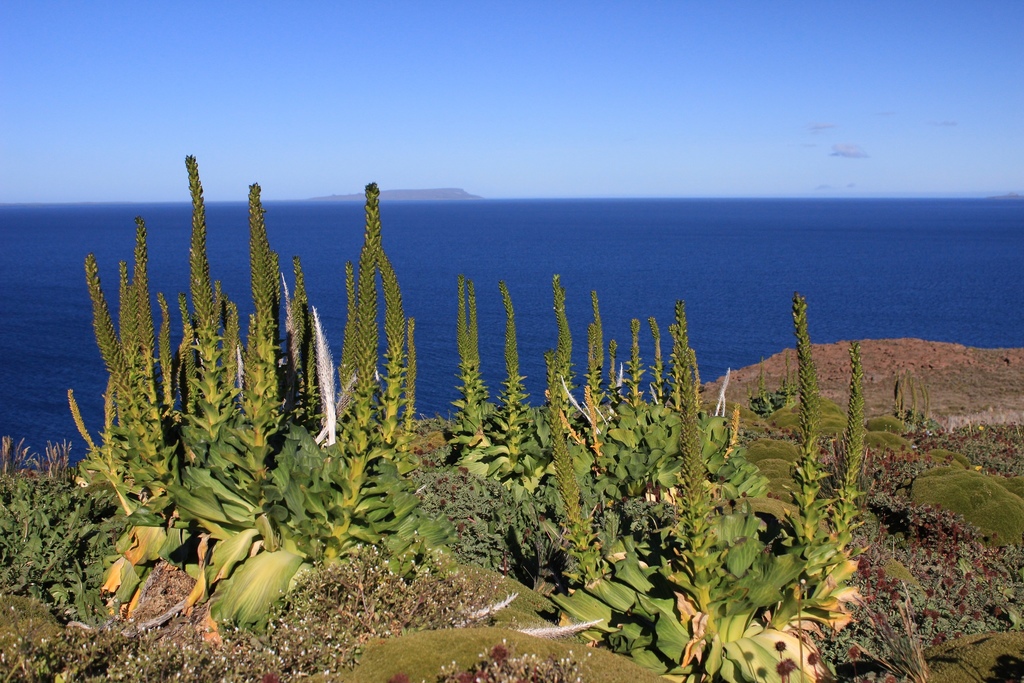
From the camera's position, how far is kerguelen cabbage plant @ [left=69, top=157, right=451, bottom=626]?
20.1 ft

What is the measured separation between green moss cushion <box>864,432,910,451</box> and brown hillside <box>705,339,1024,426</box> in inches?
723

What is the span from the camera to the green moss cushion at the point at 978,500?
1092cm

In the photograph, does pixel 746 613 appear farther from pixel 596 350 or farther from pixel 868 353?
pixel 868 353

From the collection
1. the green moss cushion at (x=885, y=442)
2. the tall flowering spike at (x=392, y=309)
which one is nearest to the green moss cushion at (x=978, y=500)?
the green moss cushion at (x=885, y=442)

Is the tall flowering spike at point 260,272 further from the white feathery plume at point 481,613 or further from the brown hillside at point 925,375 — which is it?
the brown hillside at point 925,375

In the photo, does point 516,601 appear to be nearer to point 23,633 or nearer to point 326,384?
point 326,384

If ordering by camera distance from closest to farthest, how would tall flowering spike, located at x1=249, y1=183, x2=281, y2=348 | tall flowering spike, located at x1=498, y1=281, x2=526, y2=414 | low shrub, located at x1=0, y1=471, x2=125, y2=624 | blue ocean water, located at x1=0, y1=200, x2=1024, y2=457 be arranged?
1. tall flowering spike, located at x1=249, y1=183, x2=281, y2=348
2. low shrub, located at x1=0, y1=471, x2=125, y2=624
3. tall flowering spike, located at x1=498, y1=281, x2=526, y2=414
4. blue ocean water, located at x1=0, y1=200, x2=1024, y2=457

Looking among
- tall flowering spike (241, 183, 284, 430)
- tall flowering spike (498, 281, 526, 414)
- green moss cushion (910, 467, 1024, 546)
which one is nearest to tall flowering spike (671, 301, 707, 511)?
tall flowering spike (241, 183, 284, 430)

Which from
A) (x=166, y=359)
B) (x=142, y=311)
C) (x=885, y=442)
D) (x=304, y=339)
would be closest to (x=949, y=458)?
(x=885, y=442)

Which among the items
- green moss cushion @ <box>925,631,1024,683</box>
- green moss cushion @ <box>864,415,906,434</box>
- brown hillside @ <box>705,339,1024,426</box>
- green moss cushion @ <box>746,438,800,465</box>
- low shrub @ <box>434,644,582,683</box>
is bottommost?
brown hillside @ <box>705,339,1024,426</box>

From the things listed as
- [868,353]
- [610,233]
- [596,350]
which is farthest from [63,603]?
[610,233]

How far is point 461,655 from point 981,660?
3.76 meters

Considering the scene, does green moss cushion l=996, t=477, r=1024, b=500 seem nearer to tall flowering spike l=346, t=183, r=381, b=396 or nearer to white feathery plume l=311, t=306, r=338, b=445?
white feathery plume l=311, t=306, r=338, b=445

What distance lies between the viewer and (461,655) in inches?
205
